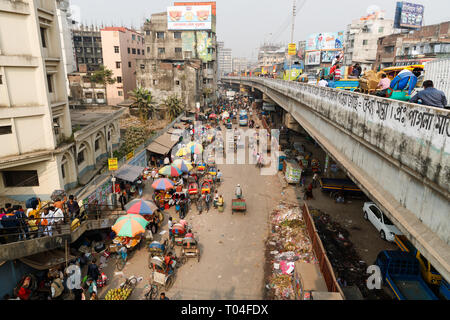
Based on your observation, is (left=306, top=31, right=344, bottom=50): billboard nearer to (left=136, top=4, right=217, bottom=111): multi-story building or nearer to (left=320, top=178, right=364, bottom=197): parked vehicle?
(left=136, top=4, right=217, bottom=111): multi-story building

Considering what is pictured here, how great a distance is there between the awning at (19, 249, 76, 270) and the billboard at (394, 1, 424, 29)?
206ft

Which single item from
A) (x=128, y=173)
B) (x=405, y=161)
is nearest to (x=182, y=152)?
(x=128, y=173)

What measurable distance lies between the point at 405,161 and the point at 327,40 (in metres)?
80.1

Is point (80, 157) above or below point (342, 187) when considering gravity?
above

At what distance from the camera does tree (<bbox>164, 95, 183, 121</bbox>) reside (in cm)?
3792

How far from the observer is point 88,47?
57.9 meters

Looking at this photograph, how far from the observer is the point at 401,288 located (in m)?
10.2

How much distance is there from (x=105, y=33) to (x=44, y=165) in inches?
1458

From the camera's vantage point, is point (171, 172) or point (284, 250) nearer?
point (284, 250)

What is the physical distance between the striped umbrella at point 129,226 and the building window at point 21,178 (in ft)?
22.4

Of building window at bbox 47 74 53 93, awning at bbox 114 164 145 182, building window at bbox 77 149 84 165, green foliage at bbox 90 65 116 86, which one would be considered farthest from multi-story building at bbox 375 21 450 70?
green foliage at bbox 90 65 116 86

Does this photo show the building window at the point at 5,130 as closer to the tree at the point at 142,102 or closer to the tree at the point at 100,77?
the tree at the point at 142,102

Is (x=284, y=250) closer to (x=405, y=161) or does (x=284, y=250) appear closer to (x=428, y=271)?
(x=428, y=271)

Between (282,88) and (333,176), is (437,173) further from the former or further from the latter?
(282,88)
